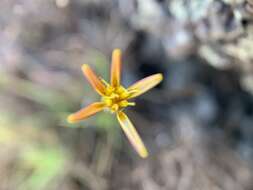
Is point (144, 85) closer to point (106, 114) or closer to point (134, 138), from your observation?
point (134, 138)

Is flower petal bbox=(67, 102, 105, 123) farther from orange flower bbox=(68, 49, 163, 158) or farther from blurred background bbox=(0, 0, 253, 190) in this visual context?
blurred background bbox=(0, 0, 253, 190)

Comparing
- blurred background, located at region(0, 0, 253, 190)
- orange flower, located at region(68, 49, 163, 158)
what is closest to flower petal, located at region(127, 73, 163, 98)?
orange flower, located at region(68, 49, 163, 158)

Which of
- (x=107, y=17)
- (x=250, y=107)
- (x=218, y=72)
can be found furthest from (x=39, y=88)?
(x=250, y=107)

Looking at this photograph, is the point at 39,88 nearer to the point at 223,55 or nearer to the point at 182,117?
the point at 182,117

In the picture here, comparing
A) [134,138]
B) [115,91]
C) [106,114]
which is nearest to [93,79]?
[115,91]

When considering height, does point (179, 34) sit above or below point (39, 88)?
below

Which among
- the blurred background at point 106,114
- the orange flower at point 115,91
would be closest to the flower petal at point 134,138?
the orange flower at point 115,91
